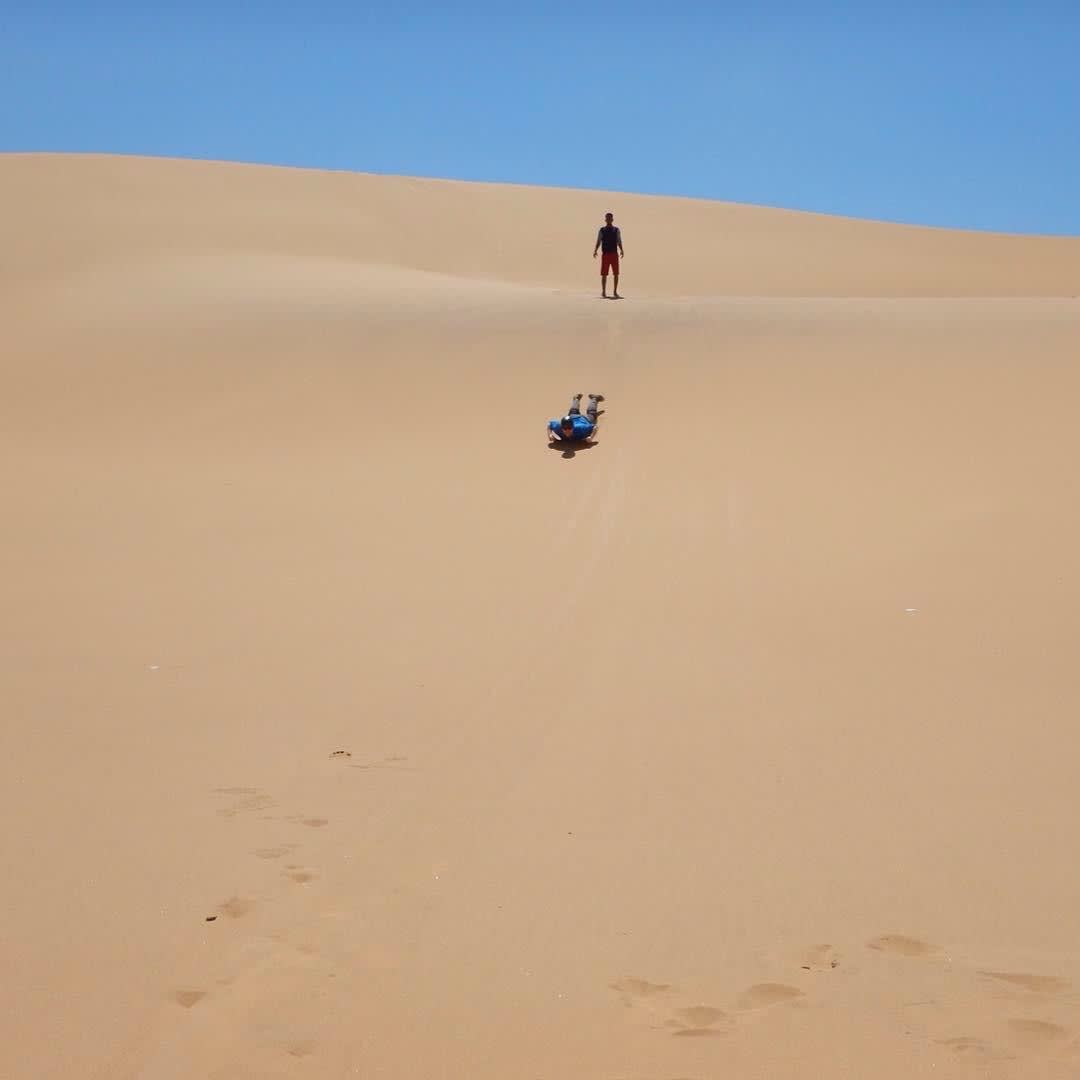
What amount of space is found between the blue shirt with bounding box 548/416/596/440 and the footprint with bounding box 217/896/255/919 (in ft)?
26.5

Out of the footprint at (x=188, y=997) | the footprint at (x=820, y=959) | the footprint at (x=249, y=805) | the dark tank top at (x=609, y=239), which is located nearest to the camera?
the footprint at (x=188, y=997)

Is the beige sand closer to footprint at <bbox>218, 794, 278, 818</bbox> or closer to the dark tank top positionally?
footprint at <bbox>218, 794, 278, 818</bbox>

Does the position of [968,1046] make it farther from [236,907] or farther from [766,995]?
[236,907]

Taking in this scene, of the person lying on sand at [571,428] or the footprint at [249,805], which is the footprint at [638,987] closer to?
the footprint at [249,805]

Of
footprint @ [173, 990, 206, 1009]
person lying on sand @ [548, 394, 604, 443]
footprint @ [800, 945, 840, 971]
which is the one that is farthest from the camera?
person lying on sand @ [548, 394, 604, 443]

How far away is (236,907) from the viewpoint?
145 inches

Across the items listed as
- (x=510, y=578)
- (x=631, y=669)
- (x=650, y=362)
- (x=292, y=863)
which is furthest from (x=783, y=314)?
(x=292, y=863)

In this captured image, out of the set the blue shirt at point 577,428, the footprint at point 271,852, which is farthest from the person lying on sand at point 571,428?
the footprint at point 271,852

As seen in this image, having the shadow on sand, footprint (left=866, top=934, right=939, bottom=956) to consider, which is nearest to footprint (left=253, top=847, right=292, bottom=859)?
footprint (left=866, top=934, right=939, bottom=956)

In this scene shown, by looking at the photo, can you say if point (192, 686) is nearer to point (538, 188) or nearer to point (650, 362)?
point (650, 362)

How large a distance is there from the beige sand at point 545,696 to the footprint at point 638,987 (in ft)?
0.06

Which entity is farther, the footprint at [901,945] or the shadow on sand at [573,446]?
the shadow on sand at [573,446]

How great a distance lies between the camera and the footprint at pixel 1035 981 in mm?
3236

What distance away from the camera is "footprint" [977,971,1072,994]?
10.6 feet
